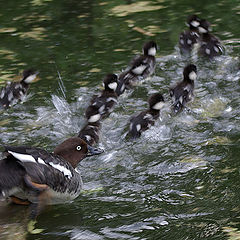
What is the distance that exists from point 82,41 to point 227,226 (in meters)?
5.22

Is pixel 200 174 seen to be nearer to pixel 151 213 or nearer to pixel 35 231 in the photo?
pixel 151 213

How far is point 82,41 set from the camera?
852cm

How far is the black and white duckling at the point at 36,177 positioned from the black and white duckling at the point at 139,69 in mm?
2400

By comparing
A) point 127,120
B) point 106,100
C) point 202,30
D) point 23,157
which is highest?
point 23,157

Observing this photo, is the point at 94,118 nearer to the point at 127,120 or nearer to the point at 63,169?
the point at 127,120

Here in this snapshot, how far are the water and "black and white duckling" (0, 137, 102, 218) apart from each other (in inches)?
5.0

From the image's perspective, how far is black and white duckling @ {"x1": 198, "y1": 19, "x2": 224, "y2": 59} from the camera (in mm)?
7512

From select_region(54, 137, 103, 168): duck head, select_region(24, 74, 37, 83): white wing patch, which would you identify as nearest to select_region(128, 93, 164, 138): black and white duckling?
select_region(54, 137, 103, 168): duck head

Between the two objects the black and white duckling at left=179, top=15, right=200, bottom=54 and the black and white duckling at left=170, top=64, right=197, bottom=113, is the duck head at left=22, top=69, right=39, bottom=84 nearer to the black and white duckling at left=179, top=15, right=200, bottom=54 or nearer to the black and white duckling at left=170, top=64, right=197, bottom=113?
the black and white duckling at left=170, top=64, right=197, bottom=113

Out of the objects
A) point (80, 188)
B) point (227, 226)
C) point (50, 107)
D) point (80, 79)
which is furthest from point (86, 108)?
point (227, 226)

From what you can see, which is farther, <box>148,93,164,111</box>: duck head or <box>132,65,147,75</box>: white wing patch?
<box>132,65,147,75</box>: white wing patch

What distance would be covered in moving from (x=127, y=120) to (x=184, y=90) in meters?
0.68

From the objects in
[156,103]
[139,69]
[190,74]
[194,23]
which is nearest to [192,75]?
[190,74]

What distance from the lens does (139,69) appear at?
682 cm
